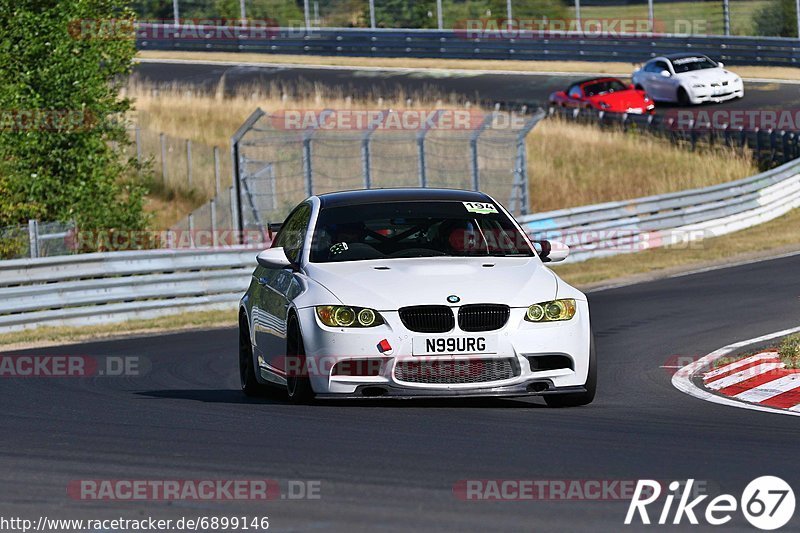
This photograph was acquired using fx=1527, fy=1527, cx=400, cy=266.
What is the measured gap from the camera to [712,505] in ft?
20.2

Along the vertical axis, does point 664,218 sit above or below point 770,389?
below

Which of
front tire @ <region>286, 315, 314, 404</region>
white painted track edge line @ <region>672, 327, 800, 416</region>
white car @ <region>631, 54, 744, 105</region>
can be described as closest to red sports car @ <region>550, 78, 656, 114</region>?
white car @ <region>631, 54, 744, 105</region>

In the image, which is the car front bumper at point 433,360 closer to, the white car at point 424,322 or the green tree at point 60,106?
the white car at point 424,322

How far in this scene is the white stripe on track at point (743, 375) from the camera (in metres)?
11.2

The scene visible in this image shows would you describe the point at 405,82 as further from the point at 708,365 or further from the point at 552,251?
the point at 552,251


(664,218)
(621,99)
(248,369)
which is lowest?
(664,218)

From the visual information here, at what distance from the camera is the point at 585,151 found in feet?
125

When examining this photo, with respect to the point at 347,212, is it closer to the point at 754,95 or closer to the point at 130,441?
the point at 130,441

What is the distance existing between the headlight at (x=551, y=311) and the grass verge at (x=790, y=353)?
2742 mm

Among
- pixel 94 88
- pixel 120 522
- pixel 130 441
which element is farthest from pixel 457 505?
pixel 94 88

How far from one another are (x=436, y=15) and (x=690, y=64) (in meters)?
16.1

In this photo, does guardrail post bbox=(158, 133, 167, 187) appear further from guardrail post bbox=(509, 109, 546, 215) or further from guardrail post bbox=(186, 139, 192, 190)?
guardrail post bbox=(509, 109, 546, 215)

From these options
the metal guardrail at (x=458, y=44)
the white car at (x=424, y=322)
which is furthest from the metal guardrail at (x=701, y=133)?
the white car at (x=424, y=322)

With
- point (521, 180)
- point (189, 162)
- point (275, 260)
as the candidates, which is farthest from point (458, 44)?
point (275, 260)
